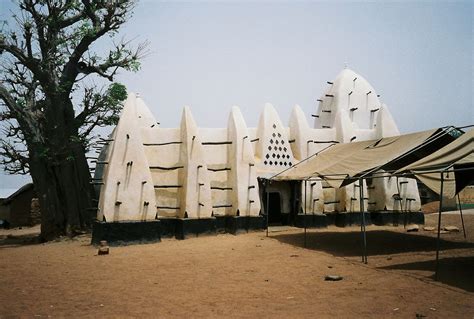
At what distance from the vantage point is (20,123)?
15164mm

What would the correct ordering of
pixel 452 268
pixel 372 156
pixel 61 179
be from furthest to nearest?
pixel 61 179 < pixel 372 156 < pixel 452 268

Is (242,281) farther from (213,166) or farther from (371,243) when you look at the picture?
(213,166)

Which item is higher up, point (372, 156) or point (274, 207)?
point (372, 156)

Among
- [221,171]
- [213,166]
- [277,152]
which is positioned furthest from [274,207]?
[213,166]

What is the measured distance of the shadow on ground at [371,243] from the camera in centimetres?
1107

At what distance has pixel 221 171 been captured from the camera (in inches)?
666

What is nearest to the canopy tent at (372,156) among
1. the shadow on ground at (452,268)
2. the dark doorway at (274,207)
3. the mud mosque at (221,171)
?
the shadow on ground at (452,268)

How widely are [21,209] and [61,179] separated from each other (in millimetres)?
12973

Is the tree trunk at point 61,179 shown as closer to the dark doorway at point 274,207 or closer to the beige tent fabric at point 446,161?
the dark doorway at point 274,207

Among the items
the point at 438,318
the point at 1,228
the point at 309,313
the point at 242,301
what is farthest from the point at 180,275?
the point at 1,228

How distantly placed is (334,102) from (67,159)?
1664cm

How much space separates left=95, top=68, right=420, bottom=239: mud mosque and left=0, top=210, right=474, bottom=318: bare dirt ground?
7.87ft

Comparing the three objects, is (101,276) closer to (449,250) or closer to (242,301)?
(242,301)

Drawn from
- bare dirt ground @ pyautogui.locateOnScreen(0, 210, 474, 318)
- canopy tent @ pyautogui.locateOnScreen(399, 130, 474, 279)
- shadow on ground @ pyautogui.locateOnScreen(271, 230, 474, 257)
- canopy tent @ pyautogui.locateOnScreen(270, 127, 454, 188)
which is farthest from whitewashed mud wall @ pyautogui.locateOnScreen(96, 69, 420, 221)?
canopy tent @ pyautogui.locateOnScreen(399, 130, 474, 279)
